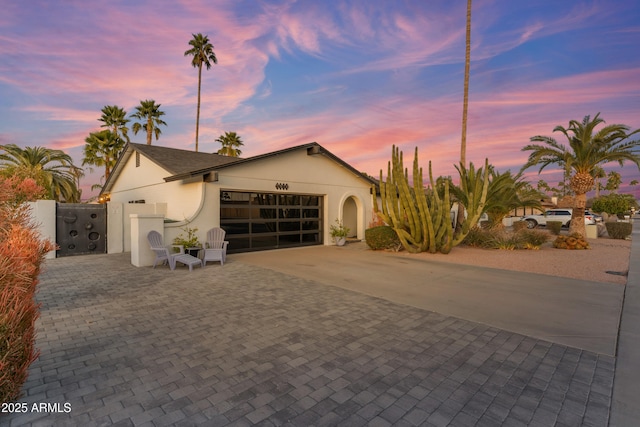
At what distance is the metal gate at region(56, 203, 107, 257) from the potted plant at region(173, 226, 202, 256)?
14.3 ft

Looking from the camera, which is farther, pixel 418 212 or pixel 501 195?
pixel 501 195

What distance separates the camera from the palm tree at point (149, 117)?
2933 cm

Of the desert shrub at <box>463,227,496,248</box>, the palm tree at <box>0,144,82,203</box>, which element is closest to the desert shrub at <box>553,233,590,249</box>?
the desert shrub at <box>463,227,496,248</box>

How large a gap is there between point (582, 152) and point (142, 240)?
2053cm

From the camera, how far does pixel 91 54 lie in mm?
12000

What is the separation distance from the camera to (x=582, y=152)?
15539mm

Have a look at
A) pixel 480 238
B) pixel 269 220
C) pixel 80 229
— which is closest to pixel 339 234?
pixel 269 220

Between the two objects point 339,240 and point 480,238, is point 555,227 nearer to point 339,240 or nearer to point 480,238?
point 480,238

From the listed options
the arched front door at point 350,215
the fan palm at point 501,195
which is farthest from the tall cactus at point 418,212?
the arched front door at point 350,215

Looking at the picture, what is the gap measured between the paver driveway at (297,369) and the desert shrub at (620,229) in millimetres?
20360

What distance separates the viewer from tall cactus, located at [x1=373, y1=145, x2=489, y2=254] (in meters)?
11.5

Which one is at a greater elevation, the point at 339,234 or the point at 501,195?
the point at 501,195

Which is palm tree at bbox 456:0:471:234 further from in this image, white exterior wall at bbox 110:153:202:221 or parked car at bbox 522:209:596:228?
parked car at bbox 522:209:596:228

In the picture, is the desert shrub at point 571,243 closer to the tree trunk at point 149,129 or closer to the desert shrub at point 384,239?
the desert shrub at point 384,239
